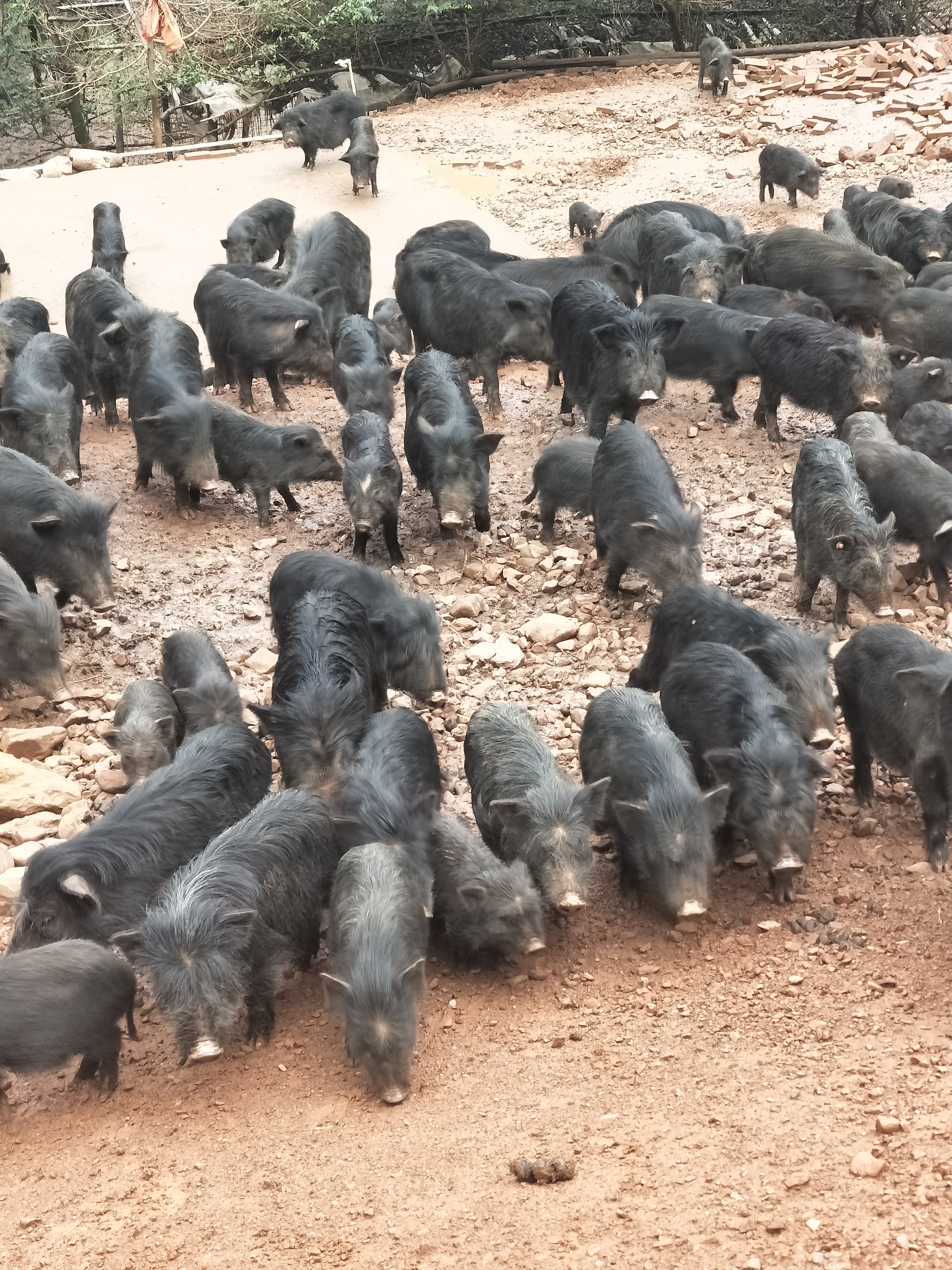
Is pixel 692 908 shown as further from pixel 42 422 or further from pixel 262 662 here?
pixel 42 422

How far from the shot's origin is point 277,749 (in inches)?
242

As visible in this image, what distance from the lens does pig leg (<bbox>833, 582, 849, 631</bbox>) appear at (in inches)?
297

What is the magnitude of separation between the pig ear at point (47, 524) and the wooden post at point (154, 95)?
37.4 feet

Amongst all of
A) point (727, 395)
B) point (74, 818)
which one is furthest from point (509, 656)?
point (727, 395)

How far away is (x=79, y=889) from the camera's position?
5133 mm

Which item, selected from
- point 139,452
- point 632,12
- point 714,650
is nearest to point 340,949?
point 714,650

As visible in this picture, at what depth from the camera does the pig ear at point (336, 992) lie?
4652mm

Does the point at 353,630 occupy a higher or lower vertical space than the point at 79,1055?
higher

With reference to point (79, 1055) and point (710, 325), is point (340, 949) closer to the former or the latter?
point (79, 1055)

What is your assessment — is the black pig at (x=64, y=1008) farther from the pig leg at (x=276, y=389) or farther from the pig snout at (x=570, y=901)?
the pig leg at (x=276, y=389)

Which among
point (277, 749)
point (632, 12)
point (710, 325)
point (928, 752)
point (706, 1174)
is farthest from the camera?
point (632, 12)

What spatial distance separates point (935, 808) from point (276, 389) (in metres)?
7.02

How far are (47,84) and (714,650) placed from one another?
76.4 ft

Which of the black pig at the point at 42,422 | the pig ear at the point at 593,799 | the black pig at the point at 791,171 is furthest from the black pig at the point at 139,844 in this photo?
the black pig at the point at 791,171
